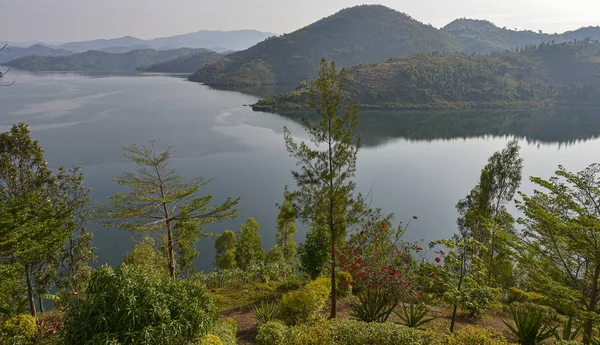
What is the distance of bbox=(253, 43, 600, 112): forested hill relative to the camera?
134750 millimetres

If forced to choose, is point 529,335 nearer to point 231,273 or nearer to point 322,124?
point 322,124

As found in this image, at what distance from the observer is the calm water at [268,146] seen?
44375 mm

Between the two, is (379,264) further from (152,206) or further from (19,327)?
(19,327)

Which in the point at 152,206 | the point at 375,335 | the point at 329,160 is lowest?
the point at 375,335

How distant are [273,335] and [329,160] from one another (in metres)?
5.58

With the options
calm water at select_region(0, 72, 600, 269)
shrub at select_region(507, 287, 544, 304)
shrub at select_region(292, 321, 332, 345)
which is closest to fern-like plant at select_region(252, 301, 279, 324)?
shrub at select_region(292, 321, 332, 345)

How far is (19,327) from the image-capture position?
10.1 m

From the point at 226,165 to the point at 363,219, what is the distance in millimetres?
48659

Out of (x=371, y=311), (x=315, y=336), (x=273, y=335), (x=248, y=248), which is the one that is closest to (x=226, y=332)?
(x=273, y=335)

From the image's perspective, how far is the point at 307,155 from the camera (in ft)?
37.4

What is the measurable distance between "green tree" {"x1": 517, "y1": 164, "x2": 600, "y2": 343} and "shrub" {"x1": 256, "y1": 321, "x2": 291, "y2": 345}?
307 inches

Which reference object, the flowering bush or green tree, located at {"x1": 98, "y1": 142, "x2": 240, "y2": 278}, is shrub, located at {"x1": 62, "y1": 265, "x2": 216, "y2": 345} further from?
the flowering bush

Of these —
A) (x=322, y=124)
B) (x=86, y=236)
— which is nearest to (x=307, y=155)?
(x=322, y=124)

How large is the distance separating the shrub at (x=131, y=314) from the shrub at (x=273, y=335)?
2027mm
